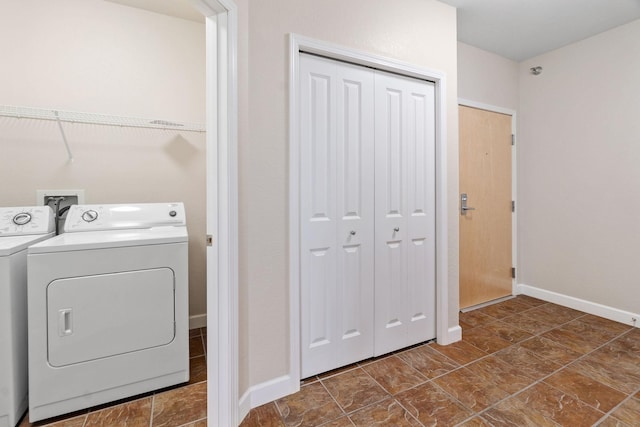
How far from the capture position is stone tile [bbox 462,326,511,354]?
2.19 meters

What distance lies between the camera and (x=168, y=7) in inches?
86.6

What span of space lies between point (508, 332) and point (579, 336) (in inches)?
21.0

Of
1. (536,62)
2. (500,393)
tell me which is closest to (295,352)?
(500,393)

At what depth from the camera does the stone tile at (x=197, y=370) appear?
1812 mm

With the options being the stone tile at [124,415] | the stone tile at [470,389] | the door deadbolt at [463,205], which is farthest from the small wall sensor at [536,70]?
the stone tile at [124,415]

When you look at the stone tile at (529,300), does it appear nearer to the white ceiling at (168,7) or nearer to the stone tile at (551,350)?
the stone tile at (551,350)

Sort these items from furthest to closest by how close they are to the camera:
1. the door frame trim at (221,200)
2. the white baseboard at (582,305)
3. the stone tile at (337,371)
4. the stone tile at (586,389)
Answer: the white baseboard at (582,305) → the stone tile at (337,371) → the stone tile at (586,389) → the door frame trim at (221,200)

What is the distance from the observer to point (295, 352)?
1.69m

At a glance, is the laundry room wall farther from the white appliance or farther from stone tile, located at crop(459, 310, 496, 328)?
stone tile, located at crop(459, 310, 496, 328)

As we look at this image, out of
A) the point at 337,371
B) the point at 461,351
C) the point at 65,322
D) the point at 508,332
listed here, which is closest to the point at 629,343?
the point at 508,332

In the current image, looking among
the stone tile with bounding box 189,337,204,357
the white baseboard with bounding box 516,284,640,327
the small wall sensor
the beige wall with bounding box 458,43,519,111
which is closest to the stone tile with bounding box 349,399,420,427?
the stone tile with bounding box 189,337,204,357

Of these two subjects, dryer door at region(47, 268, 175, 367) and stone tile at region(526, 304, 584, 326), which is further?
stone tile at region(526, 304, 584, 326)

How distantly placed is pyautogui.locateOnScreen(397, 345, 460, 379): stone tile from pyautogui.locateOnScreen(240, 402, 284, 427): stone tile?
3.12ft

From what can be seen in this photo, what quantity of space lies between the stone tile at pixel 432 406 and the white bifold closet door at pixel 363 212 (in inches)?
15.4
